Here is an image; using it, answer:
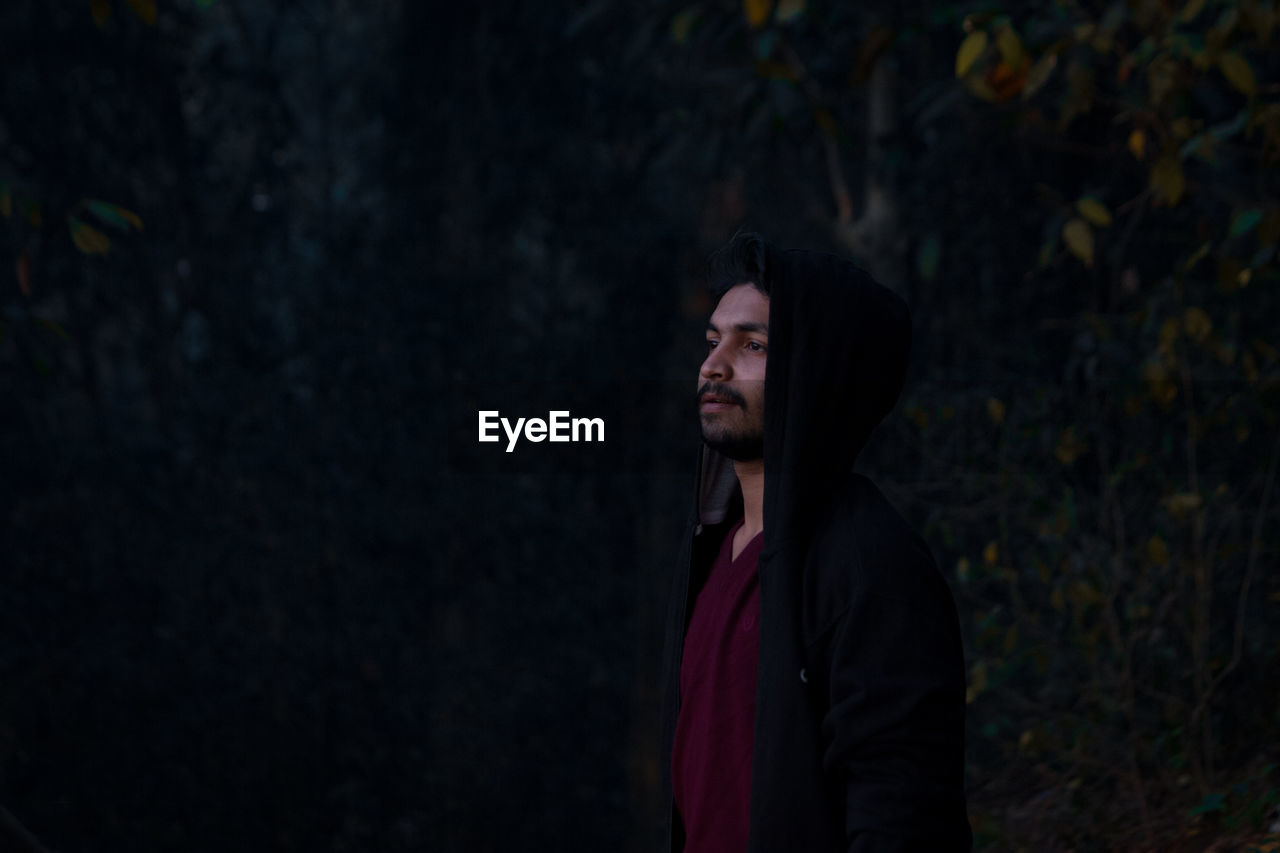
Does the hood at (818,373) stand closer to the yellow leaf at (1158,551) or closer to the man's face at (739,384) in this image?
the man's face at (739,384)

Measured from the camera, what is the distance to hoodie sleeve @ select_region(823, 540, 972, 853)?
236 cm

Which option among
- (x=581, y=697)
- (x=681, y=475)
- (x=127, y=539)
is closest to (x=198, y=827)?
(x=127, y=539)

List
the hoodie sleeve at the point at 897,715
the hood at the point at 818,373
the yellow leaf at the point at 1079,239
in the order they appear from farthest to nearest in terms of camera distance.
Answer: the yellow leaf at the point at 1079,239, the hood at the point at 818,373, the hoodie sleeve at the point at 897,715

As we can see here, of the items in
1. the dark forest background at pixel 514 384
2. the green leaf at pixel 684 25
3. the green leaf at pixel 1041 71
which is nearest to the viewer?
the green leaf at pixel 1041 71

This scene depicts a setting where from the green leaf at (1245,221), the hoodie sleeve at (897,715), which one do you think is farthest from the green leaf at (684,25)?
the hoodie sleeve at (897,715)

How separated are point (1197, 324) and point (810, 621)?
400cm

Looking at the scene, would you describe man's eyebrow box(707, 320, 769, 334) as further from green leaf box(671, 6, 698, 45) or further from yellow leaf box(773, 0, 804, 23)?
green leaf box(671, 6, 698, 45)

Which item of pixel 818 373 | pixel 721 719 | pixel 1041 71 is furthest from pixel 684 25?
pixel 721 719

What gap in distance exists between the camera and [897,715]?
7.79 feet

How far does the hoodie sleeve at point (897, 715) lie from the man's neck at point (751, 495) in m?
0.41

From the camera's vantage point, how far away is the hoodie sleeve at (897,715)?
236cm

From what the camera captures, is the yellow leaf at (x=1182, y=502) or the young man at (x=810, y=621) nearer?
the young man at (x=810, y=621)

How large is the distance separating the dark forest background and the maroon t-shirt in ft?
11.7
